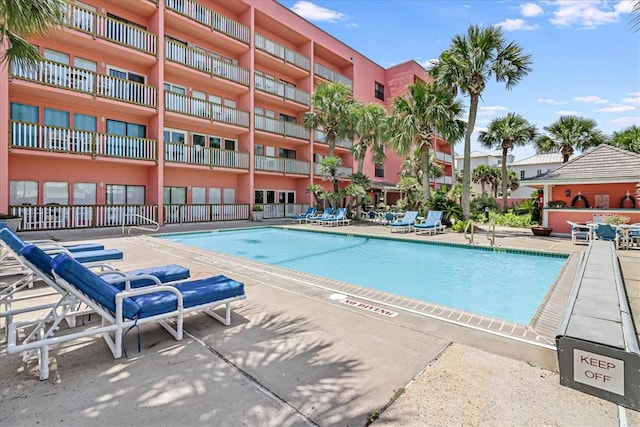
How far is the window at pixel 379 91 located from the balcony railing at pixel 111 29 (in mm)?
22910

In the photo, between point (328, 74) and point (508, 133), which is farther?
point (508, 133)

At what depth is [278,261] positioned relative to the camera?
10.5 meters

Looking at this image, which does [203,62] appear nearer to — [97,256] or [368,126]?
[368,126]

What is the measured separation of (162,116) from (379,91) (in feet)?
79.7

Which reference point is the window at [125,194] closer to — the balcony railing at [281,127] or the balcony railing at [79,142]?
the balcony railing at [79,142]

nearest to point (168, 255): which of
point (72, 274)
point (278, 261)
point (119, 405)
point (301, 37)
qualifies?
point (278, 261)

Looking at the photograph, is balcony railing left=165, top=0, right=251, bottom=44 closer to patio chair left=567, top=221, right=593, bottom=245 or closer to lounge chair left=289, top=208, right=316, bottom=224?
lounge chair left=289, top=208, right=316, bottom=224

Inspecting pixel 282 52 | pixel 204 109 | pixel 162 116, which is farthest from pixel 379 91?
pixel 162 116

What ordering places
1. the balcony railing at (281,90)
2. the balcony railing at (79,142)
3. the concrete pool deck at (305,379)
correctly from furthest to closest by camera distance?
1. the balcony railing at (281,90)
2. the balcony railing at (79,142)
3. the concrete pool deck at (305,379)

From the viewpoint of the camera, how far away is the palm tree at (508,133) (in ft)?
91.5

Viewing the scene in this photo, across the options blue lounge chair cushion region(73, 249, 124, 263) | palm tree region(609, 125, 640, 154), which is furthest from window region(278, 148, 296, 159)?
palm tree region(609, 125, 640, 154)

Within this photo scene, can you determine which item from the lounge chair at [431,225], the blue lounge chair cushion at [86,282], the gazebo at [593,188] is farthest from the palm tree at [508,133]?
the blue lounge chair cushion at [86,282]

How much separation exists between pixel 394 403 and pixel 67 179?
18.0m

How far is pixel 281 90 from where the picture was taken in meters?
23.0
